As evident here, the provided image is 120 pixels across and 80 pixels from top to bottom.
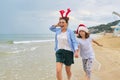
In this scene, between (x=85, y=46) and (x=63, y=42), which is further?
(x=85, y=46)

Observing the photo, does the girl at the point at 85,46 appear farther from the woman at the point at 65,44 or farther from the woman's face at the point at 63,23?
the woman's face at the point at 63,23

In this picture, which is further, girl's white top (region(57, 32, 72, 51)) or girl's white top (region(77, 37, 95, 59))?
girl's white top (region(77, 37, 95, 59))

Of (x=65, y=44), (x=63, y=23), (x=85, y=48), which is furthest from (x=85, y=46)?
(x=63, y=23)

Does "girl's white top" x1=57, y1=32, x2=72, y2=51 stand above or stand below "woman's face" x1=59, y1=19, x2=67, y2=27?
below

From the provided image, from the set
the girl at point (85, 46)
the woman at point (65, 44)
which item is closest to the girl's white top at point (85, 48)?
the girl at point (85, 46)

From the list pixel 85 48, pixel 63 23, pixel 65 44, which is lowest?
pixel 85 48

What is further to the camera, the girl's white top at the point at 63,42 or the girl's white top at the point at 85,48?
the girl's white top at the point at 85,48

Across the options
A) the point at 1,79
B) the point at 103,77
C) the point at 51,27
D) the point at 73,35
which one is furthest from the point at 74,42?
the point at 1,79

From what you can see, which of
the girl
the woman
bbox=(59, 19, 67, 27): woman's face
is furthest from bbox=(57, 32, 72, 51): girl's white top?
the girl

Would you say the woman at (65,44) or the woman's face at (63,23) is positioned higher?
the woman's face at (63,23)

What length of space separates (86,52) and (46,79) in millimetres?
2723

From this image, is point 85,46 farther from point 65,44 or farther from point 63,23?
point 63,23

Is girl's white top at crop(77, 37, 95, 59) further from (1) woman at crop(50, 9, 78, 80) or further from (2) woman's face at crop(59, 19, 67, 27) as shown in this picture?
(2) woman's face at crop(59, 19, 67, 27)

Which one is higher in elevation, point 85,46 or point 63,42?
point 63,42
